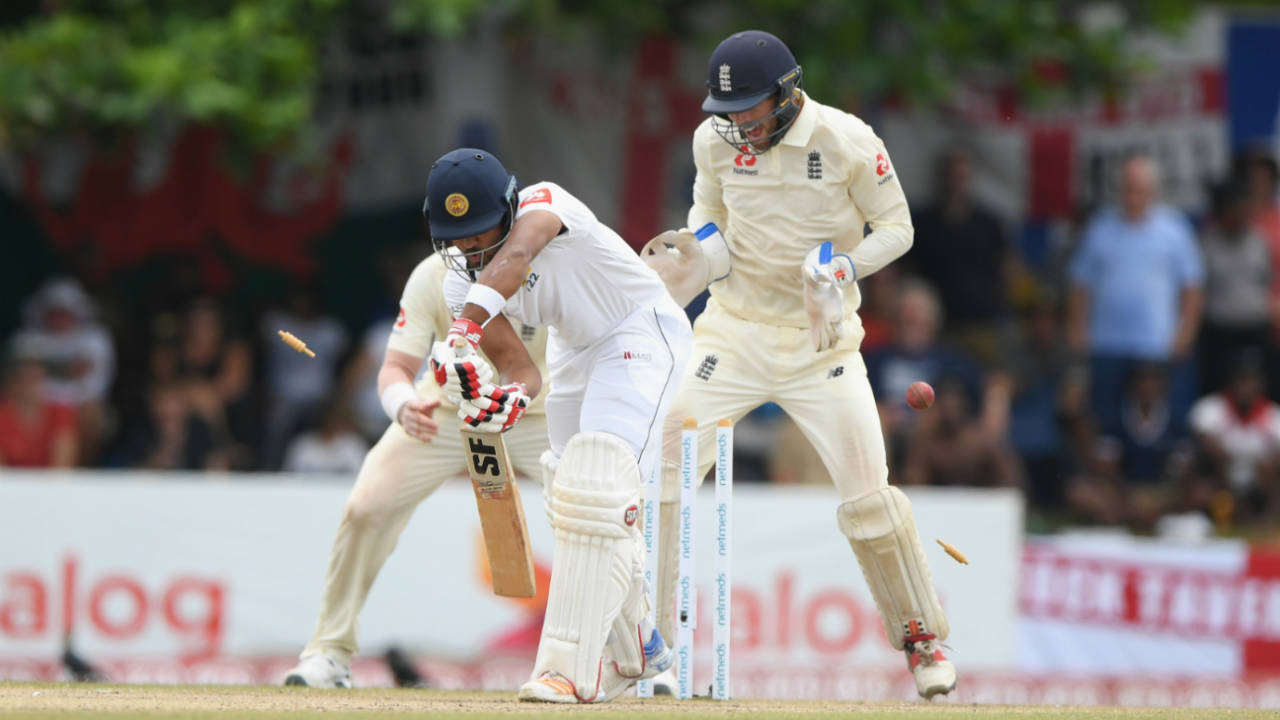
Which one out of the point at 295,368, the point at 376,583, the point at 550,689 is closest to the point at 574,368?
the point at 550,689

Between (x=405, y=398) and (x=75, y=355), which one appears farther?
(x=75, y=355)

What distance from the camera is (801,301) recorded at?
6.61m

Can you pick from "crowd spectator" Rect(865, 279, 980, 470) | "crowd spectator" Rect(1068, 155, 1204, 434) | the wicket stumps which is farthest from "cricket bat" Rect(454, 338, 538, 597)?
"crowd spectator" Rect(1068, 155, 1204, 434)

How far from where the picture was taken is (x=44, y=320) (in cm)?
1095

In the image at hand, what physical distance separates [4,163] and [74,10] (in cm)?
145

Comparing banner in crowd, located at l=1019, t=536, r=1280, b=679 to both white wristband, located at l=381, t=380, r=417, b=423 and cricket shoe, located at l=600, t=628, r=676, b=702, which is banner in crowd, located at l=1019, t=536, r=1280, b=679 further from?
white wristband, located at l=381, t=380, r=417, b=423

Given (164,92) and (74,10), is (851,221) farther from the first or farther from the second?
(74,10)

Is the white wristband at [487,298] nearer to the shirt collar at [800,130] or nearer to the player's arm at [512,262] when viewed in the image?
the player's arm at [512,262]

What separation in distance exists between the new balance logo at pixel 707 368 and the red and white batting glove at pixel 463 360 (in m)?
1.42

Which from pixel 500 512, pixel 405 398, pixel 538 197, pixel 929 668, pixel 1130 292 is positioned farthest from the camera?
pixel 1130 292

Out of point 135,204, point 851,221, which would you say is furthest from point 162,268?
point 851,221

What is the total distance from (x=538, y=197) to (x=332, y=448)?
16.4 feet

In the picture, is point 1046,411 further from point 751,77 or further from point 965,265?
point 751,77

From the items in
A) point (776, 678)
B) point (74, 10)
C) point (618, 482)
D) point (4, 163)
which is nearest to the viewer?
point (618, 482)
